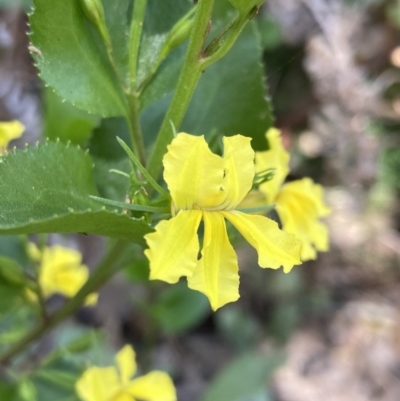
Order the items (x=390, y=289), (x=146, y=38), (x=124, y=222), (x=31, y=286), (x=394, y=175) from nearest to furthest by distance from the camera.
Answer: (x=124, y=222)
(x=146, y=38)
(x=31, y=286)
(x=394, y=175)
(x=390, y=289)

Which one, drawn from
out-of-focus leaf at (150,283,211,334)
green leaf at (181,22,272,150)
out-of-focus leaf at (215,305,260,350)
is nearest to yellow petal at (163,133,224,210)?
green leaf at (181,22,272,150)

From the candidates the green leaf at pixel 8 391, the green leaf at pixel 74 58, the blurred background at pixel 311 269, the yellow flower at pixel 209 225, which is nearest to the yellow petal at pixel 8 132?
the green leaf at pixel 74 58

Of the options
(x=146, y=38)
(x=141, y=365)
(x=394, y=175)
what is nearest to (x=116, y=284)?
(x=141, y=365)

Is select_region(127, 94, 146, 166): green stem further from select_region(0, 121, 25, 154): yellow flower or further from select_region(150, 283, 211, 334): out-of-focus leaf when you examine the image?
select_region(150, 283, 211, 334): out-of-focus leaf

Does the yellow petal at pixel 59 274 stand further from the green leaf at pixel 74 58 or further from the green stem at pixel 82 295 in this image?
the green leaf at pixel 74 58

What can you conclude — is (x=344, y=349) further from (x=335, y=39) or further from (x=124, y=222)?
(x=124, y=222)

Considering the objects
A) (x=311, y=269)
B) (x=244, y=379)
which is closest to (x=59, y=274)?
(x=244, y=379)
